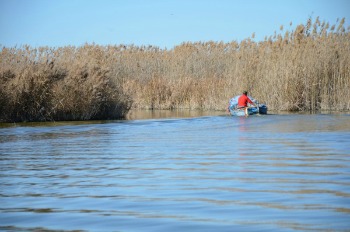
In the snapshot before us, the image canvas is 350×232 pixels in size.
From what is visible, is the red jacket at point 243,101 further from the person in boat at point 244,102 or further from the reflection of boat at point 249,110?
the reflection of boat at point 249,110

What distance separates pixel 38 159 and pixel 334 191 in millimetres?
6318

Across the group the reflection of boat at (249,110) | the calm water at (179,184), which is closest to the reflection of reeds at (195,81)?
the reflection of boat at (249,110)

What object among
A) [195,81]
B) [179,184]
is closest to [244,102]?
[195,81]

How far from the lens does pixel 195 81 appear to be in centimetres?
3672

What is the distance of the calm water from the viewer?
5.43 metres

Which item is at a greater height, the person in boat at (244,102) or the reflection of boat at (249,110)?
the person in boat at (244,102)

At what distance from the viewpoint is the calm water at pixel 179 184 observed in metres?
5.43

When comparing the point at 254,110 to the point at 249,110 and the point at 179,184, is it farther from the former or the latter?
the point at 179,184

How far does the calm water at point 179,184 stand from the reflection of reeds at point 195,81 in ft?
31.6

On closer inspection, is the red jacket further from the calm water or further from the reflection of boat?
the calm water

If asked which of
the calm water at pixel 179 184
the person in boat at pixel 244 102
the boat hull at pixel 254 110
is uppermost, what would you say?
the person in boat at pixel 244 102

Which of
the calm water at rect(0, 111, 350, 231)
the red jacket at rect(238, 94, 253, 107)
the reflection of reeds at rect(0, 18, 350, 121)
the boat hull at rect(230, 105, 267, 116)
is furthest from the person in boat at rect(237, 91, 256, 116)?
the calm water at rect(0, 111, 350, 231)

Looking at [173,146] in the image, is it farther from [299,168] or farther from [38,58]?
[38,58]

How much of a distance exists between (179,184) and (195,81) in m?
29.3
